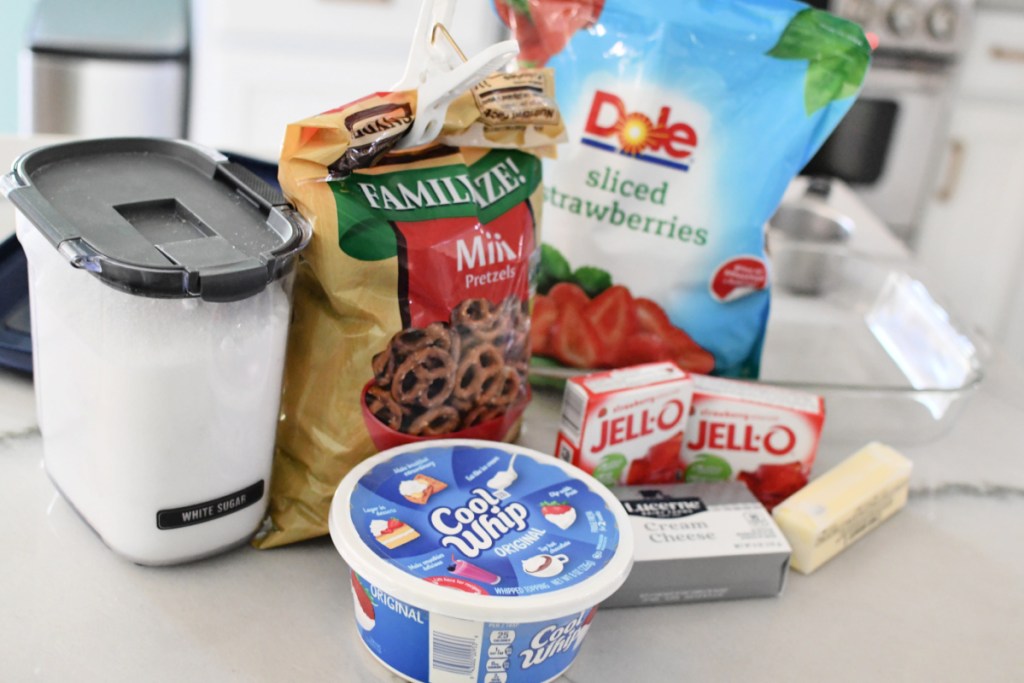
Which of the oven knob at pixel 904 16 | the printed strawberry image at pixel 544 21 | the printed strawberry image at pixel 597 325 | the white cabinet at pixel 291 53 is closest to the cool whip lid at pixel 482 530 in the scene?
the printed strawberry image at pixel 597 325

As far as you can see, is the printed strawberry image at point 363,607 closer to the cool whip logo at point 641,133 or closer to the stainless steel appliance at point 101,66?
the cool whip logo at point 641,133

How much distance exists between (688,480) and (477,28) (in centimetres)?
184

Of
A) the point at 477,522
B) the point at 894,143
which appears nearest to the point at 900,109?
the point at 894,143

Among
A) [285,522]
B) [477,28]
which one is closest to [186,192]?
[285,522]

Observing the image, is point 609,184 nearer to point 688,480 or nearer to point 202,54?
point 688,480

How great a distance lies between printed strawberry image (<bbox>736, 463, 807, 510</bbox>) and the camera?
33.9 inches

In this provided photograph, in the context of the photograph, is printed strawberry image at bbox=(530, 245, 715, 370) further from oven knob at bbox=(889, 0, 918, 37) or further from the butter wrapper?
oven knob at bbox=(889, 0, 918, 37)

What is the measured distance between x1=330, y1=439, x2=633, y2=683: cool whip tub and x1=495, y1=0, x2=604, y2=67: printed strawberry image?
465mm

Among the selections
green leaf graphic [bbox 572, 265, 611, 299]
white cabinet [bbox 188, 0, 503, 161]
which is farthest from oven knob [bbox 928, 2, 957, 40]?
green leaf graphic [bbox 572, 265, 611, 299]

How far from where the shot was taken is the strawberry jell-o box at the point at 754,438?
2.78ft

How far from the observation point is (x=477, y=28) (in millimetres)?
2477

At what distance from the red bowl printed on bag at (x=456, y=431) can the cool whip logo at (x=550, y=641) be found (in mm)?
197

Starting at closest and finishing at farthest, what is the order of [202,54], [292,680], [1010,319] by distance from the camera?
[292,680] < [202,54] < [1010,319]

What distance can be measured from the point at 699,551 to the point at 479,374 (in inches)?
8.3
